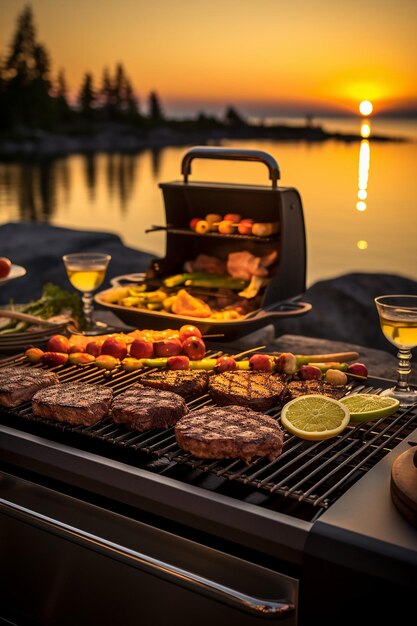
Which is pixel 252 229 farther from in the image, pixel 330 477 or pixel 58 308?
pixel 330 477

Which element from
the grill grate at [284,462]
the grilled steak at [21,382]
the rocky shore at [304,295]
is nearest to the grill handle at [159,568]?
the grill grate at [284,462]

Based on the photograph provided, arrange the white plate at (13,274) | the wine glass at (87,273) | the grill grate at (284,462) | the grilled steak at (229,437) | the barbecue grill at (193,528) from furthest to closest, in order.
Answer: the wine glass at (87,273), the white plate at (13,274), the grilled steak at (229,437), the grill grate at (284,462), the barbecue grill at (193,528)

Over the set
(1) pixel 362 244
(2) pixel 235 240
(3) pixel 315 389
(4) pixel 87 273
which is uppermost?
(2) pixel 235 240

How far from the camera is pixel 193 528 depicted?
75.0 inches

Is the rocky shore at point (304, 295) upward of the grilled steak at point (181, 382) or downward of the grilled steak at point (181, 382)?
downward

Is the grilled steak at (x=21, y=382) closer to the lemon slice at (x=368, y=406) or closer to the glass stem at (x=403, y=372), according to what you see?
the lemon slice at (x=368, y=406)

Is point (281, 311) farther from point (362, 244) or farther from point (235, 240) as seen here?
point (362, 244)

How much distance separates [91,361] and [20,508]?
0.82m

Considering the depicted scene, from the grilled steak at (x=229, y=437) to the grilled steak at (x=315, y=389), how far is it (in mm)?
391

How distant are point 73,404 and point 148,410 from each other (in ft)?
0.84

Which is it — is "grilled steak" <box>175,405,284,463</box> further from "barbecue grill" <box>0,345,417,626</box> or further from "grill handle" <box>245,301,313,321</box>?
"grill handle" <box>245,301,313,321</box>

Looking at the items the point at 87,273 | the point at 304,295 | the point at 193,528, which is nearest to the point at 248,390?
the point at 193,528

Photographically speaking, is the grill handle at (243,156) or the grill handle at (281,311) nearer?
the grill handle at (281,311)

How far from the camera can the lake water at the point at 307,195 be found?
14.0 ft
